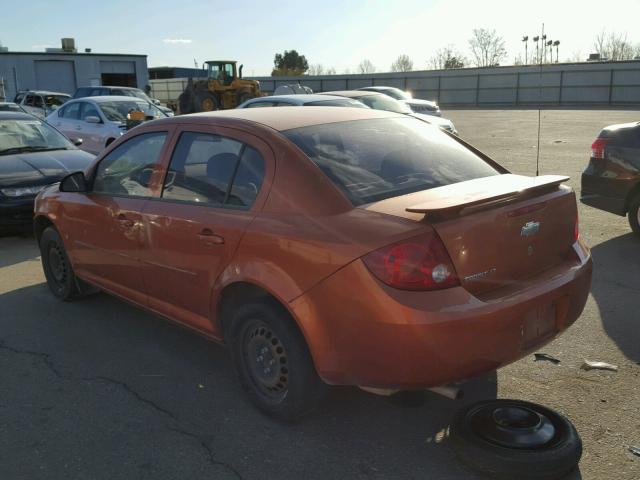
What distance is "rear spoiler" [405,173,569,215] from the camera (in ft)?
9.59

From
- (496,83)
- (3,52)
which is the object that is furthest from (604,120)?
(3,52)

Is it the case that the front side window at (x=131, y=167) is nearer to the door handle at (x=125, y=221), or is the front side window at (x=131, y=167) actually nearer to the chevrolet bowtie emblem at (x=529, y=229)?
the door handle at (x=125, y=221)

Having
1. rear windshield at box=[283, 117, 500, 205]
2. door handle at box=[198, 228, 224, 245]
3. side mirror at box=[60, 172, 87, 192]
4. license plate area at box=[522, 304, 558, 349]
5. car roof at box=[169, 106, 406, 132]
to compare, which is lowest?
license plate area at box=[522, 304, 558, 349]

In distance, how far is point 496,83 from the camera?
46.5 m

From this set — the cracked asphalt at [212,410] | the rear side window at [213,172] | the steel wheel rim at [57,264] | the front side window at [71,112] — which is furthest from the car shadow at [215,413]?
the front side window at [71,112]

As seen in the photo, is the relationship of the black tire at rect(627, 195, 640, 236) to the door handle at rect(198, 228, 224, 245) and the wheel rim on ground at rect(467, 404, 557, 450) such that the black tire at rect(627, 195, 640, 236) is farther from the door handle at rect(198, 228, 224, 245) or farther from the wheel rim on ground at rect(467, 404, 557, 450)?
the door handle at rect(198, 228, 224, 245)

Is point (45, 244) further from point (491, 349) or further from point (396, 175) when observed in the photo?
point (491, 349)

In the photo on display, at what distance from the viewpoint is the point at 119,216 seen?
4.41 meters

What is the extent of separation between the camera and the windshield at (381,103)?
49.4ft

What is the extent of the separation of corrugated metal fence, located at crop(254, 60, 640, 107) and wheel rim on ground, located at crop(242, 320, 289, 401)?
36.1 m

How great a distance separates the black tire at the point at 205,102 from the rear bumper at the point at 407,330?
26.8m

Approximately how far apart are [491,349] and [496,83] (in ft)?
154

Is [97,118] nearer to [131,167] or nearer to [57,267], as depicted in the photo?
[57,267]

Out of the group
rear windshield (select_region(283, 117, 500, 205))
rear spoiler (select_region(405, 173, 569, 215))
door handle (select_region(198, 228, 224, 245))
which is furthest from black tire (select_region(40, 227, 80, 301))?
rear spoiler (select_region(405, 173, 569, 215))
